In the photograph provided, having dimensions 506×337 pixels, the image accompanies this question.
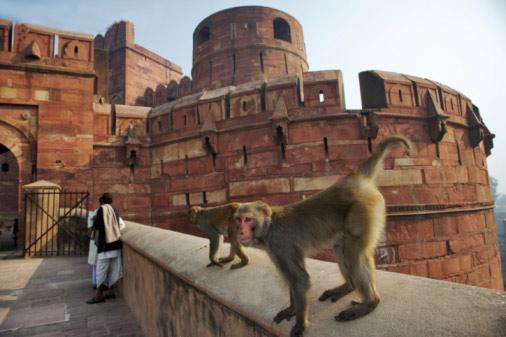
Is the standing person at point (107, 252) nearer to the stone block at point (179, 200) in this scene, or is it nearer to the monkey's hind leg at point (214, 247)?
the monkey's hind leg at point (214, 247)

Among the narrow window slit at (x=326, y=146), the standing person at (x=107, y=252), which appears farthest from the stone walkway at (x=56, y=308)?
the narrow window slit at (x=326, y=146)

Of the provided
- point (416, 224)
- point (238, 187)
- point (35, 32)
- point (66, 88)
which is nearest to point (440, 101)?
point (416, 224)

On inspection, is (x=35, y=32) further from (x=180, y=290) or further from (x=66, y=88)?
(x=180, y=290)

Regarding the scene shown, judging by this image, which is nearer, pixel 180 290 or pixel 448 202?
pixel 180 290

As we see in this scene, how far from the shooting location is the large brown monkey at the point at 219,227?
6.19ft

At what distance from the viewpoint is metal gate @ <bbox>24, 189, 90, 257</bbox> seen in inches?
266

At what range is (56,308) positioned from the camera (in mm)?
3553

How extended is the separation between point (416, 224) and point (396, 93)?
3.61m

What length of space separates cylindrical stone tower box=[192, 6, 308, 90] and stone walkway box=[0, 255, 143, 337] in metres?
10.3

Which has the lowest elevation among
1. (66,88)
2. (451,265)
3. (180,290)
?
(451,265)

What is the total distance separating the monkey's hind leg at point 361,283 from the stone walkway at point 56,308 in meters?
2.61

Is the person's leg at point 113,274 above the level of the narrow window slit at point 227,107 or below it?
below

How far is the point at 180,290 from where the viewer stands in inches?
84.9

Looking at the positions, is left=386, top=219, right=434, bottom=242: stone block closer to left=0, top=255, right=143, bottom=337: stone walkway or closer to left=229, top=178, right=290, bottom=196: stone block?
left=229, top=178, right=290, bottom=196: stone block
